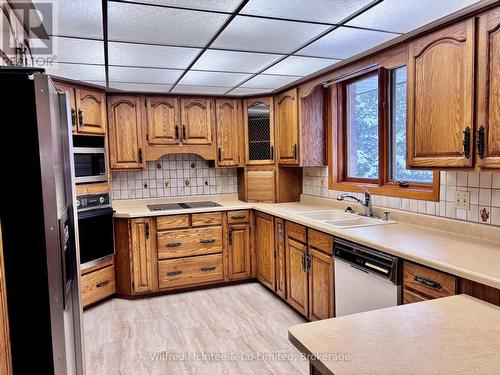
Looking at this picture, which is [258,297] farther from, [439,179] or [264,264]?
[439,179]

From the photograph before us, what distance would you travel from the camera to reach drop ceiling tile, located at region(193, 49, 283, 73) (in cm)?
256

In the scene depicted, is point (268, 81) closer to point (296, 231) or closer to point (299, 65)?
point (299, 65)

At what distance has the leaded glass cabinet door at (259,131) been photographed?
4137mm

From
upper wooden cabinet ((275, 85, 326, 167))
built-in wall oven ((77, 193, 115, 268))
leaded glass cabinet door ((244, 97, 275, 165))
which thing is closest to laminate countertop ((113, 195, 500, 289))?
upper wooden cabinet ((275, 85, 326, 167))

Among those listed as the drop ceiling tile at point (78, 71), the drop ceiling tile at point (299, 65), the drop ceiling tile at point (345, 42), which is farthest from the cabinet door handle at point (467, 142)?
the drop ceiling tile at point (78, 71)

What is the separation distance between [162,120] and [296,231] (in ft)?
6.35

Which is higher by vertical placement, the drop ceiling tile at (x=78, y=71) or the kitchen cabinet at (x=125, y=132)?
the drop ceiling tile at (x=78, y=71)

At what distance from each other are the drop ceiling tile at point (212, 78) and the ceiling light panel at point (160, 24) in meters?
0.83

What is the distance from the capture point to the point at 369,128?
327 cm

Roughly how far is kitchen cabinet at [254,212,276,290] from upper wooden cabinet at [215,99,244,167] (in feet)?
2.44

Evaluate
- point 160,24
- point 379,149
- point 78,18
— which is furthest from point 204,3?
point 379,149

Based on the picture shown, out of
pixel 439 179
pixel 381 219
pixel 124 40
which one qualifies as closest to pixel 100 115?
pixel 124 40

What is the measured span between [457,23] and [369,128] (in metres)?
1.38

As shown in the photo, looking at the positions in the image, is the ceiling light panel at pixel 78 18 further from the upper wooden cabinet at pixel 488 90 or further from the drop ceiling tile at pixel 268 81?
the upper wooden cabinet at pixel 488 90
